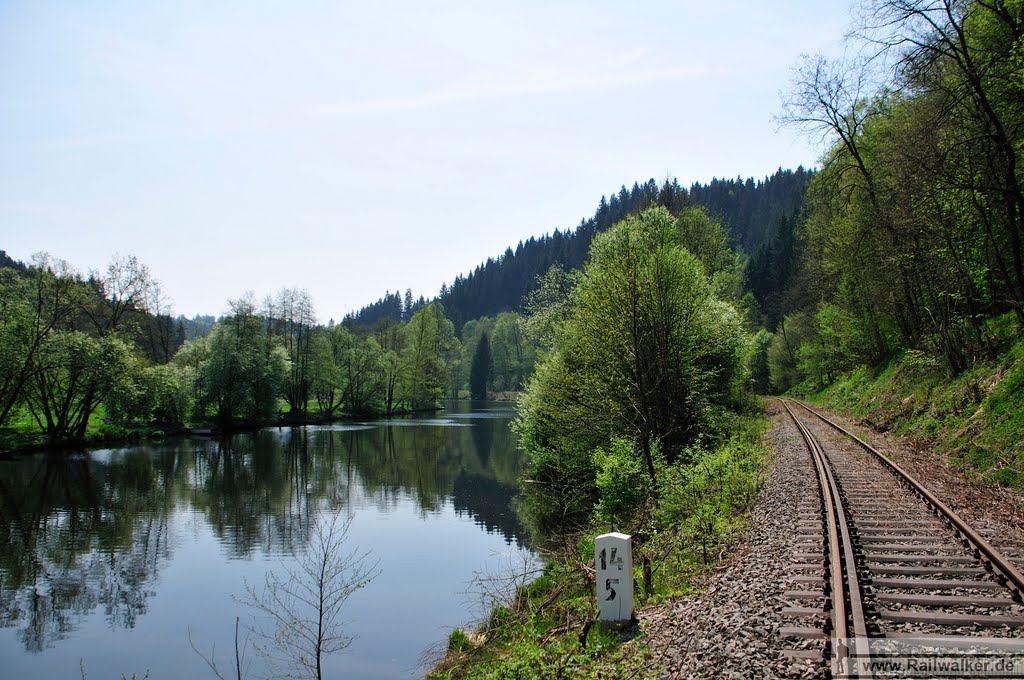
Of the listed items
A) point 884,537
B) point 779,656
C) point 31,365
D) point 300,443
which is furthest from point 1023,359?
point 31,365

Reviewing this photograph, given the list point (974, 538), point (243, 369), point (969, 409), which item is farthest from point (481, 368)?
point (974, 538)

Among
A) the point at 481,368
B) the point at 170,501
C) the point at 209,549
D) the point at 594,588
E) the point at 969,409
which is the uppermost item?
the point at 481,368

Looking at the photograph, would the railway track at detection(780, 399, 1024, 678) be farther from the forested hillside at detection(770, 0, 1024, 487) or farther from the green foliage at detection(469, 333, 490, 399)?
the green foliage at detection(469, 333, 490, 399)

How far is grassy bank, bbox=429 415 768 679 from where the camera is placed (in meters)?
7.11

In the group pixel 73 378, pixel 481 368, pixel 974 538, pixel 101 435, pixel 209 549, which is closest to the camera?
pixel 974 538

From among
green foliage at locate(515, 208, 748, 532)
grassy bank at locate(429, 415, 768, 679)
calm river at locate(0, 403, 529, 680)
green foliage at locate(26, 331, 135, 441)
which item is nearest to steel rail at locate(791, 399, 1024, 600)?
grassy bank at locate(429, 415, 768, 679)

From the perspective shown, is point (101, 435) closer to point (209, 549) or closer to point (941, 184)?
point (209, 549)

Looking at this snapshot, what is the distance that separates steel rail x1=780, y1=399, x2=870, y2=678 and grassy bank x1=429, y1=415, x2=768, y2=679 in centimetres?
149

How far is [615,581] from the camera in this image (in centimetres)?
755

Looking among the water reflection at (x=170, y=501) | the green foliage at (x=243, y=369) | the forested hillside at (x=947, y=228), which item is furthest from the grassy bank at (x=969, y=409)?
the green foliage at (x=243, y=369)

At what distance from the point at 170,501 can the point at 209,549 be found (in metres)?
8.58

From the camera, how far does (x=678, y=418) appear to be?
68.5ft

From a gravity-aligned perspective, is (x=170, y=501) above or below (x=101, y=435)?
below

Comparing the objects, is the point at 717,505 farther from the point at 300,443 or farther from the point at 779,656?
the point at 300,443
